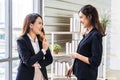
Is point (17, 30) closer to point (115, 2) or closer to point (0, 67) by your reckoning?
point (0, 67)

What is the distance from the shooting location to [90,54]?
7.83 ft

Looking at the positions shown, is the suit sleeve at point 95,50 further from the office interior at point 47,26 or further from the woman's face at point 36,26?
the office interior at point 47,26

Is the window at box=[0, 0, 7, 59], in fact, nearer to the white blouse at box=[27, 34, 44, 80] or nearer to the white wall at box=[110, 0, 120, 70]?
the white blouse at box=[27, 34, 44, 80]

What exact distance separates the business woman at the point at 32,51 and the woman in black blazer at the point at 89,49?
34cm

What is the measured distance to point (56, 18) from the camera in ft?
14.3

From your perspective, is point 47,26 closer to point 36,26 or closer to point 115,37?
point 115,37

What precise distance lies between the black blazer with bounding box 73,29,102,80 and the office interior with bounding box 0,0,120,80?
109 centimetres

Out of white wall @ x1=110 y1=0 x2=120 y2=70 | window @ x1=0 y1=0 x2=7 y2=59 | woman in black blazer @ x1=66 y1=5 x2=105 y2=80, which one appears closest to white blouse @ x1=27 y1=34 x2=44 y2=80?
woman in black blazer @ x1=66 y1=5 x2=105 y2=80

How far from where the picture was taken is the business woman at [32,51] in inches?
92.4

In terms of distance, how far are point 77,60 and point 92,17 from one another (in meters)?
0.47

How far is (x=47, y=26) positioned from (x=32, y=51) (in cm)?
174

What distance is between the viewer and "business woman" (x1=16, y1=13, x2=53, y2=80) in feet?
7.70

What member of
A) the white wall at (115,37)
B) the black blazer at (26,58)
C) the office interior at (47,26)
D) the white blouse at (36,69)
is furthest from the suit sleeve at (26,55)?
the white wall at (115,37)

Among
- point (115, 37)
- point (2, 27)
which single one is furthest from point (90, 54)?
point (115, 37)
